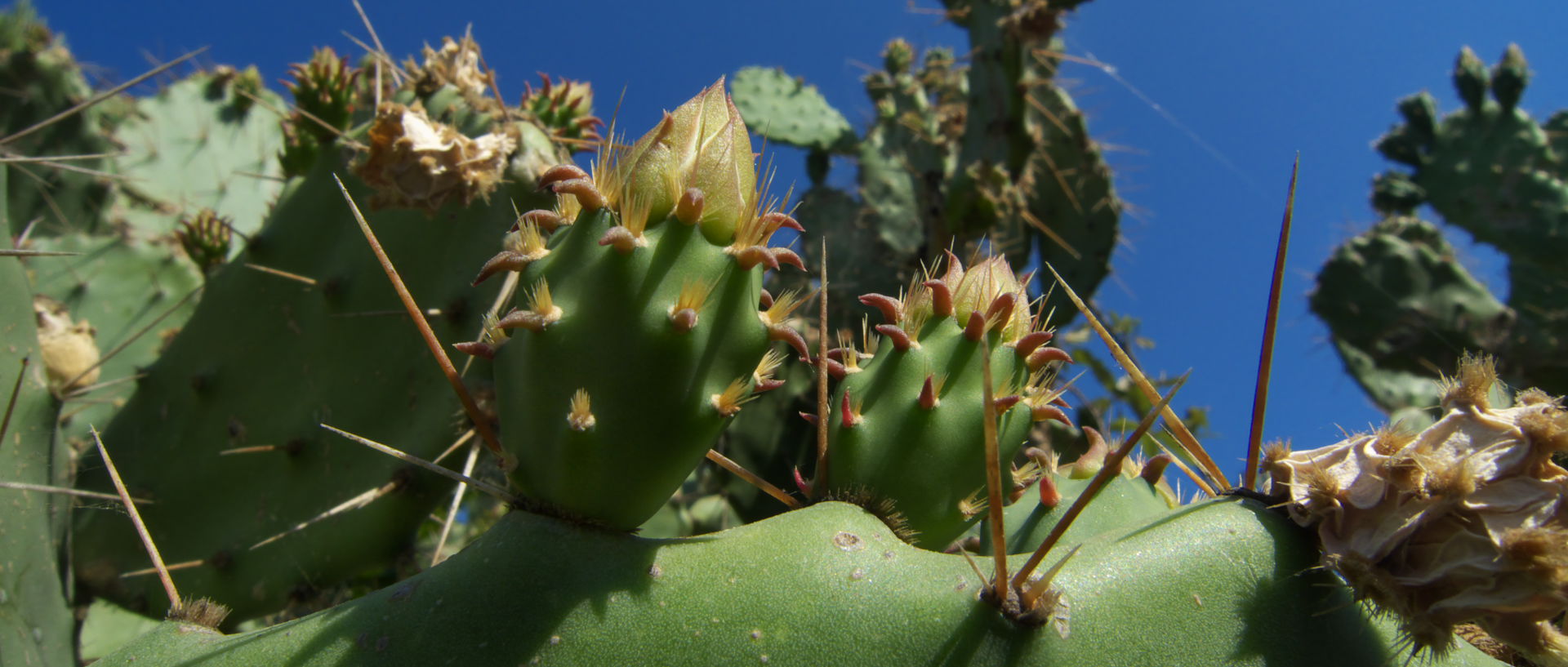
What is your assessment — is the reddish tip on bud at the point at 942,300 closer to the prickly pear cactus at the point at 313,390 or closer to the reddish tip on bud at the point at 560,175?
the reddish tip on bud at the point at 560,175

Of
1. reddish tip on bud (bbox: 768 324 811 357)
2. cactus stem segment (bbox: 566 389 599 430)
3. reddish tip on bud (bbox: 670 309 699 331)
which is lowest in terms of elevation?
cactus stem segment (bbox: 566 389 599 430)

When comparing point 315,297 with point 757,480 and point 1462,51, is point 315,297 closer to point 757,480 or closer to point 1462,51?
point 757,480

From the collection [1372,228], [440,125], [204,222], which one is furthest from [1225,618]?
[1372,228]

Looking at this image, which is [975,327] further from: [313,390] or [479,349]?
[313,390]

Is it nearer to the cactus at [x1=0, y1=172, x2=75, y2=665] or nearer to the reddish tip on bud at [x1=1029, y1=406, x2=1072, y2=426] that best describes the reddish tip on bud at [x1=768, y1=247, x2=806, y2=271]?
the reddish tip on bud at [x1=1029, y1=406, x2=1072, y2=426]

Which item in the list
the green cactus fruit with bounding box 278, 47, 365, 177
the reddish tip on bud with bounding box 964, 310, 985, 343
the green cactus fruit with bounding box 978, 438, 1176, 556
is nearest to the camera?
the reddish tip on bud with bounding box 964, 310, 985, 343

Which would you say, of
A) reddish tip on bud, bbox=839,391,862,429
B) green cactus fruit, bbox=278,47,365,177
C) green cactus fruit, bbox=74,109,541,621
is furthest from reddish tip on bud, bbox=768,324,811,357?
green cactus fruit, bbox=278,47,365,177
